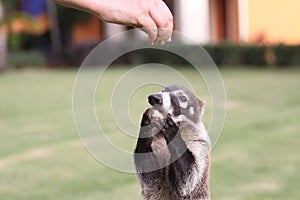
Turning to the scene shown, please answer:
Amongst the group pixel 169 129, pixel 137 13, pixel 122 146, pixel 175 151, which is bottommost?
pixel 122 146

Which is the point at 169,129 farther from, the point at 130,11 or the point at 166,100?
the point at 130,11

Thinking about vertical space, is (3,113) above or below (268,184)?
below

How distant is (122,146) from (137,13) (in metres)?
2.47

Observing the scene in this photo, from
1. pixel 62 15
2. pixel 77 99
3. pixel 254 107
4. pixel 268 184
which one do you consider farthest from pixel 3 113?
pixel 62 15

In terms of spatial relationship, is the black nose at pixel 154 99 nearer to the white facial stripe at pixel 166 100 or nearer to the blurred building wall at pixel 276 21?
the white facial stripe at pixel 166 100

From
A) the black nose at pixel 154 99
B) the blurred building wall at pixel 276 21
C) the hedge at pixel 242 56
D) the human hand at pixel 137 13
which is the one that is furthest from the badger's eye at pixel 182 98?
the blurred building wall at pixel 276 21

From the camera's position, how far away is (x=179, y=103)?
3705 mm

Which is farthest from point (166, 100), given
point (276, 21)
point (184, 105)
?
point (276, 21)

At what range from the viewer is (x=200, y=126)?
386 cm

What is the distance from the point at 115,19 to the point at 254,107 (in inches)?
438

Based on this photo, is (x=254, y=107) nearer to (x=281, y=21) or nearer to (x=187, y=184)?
(x=187, y=184)

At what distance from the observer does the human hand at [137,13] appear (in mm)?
3379

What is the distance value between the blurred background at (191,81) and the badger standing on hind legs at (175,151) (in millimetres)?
193

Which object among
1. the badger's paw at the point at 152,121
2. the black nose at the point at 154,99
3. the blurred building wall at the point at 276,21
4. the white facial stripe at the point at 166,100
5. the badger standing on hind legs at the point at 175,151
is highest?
the black nose at the point at 154,99
